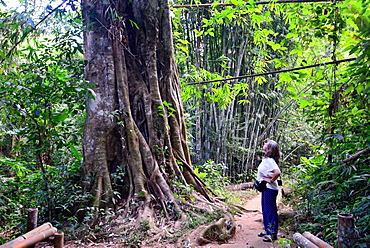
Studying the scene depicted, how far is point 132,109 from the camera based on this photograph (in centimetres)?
422

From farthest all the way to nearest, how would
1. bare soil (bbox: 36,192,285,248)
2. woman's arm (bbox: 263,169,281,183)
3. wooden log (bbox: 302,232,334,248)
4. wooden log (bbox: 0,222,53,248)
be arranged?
woman's arm (bbox: 263,169,281,183), bare soil (bbox: 36,192,285,248), wooden log (bbox: 0,222,53,248), wooden log (bbox: 302,232,334,248)

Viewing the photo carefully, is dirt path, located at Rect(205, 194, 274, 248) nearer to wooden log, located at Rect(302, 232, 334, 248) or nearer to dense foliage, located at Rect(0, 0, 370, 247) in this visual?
dense foliage, located at Rect(0, 0, 370, 247)

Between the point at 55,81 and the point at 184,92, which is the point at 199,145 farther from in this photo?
the point at 55,81

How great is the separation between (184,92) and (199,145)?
5.54 feet

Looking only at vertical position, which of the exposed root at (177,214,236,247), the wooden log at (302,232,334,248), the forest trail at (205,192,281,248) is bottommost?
the forest trail at (205,192,281,248)

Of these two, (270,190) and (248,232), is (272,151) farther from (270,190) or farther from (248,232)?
(248,232)

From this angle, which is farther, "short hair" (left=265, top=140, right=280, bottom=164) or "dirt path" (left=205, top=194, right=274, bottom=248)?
"short hair" (left=265, top=140, right=280, bottom=164)

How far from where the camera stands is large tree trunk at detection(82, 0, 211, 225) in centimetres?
374

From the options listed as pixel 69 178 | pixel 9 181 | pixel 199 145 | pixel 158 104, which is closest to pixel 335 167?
pixel 158 104

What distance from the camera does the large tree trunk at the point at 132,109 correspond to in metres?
3.74

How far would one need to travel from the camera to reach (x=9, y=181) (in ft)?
11.6

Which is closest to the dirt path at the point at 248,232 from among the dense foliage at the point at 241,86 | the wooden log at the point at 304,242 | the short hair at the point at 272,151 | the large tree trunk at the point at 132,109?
the dense foliage at the point at 241,86

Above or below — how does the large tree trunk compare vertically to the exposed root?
above

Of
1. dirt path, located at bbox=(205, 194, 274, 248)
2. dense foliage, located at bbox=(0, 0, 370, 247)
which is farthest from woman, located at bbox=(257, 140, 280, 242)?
dense foliage, located at bbox=(0, 0, 370, 247)
